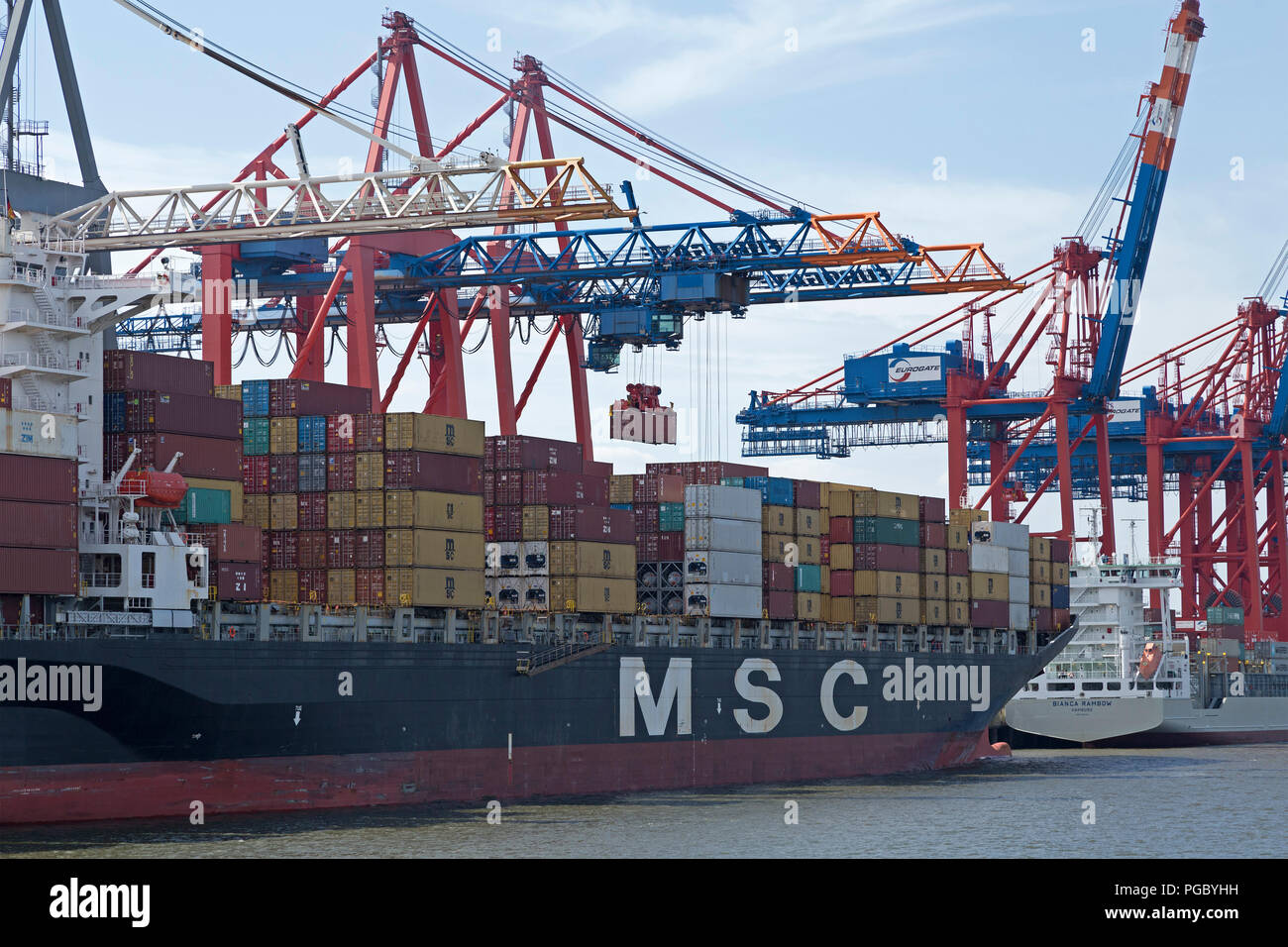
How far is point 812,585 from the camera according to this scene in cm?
5941

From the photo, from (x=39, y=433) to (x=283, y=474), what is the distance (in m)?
9.13

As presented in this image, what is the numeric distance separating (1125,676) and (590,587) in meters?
42.2

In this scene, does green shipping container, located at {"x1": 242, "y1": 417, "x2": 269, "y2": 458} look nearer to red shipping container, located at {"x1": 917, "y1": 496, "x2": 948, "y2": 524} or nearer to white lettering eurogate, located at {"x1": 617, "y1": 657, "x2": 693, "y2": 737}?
white lettering eurogate, located at {"x1": 617, "y1": 657, "x2": 693, "y2": 737}

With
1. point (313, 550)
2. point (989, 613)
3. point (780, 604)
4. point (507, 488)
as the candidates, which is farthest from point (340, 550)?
point (989, 613)

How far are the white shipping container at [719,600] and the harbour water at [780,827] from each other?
18.0 ft

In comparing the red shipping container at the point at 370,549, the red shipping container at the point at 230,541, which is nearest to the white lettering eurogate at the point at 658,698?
the red shipping container at the point at 370,549

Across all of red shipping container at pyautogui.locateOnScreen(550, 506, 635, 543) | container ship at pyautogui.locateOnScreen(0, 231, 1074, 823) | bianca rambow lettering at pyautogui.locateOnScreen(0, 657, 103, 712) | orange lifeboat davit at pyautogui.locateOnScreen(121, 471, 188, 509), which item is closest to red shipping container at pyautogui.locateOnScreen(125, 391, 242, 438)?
container ship at pyautogui.locateOnScreen(0, 231, 1074, 823)

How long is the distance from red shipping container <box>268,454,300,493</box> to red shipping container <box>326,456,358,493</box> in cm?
85

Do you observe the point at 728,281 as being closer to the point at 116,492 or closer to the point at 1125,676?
the point at 116,492

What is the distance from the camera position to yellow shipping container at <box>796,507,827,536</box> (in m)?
58.8

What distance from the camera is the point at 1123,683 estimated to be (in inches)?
3295

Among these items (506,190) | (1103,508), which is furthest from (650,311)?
(1103,508)

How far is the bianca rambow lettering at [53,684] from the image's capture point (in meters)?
35.2

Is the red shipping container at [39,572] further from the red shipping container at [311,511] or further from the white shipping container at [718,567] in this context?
the white shipping container at [718,567]
